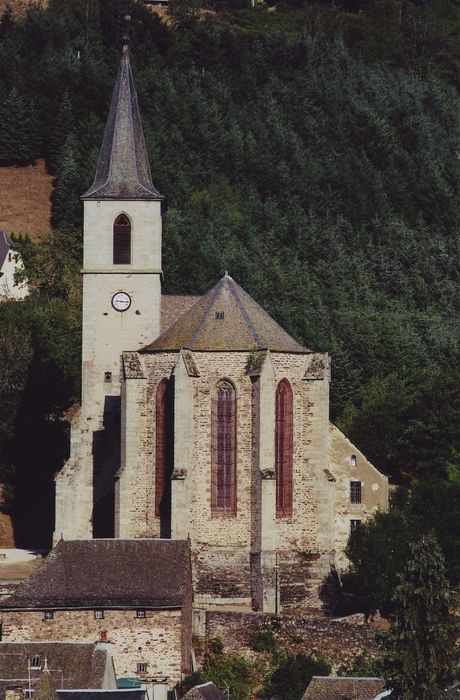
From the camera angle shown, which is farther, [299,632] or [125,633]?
[299,632]

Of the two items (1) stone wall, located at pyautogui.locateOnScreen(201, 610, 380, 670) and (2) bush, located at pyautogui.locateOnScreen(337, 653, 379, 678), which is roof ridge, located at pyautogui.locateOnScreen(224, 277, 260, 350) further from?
(2) bush, located at pyautogui.locateOnScreen(337, 653, 379, 678)

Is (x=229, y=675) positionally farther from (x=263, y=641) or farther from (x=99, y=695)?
(x=99, y=695)

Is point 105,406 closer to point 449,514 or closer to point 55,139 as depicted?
point 449,514

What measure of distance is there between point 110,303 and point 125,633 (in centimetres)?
1920

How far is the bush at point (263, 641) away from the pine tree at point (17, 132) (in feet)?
229

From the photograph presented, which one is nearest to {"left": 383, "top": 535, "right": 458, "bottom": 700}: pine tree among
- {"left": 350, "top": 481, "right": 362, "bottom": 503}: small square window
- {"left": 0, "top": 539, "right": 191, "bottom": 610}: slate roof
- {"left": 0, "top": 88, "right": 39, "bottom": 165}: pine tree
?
{"left": 0, "top": 539, "right": 191, "bottom": 610}: slate roof

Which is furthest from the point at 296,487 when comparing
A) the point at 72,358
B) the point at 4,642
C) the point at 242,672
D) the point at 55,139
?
the point at 55,139

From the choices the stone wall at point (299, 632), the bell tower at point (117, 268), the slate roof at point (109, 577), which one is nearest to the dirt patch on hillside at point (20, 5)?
the bell tower at point (117, 268)

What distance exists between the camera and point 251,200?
118000mm

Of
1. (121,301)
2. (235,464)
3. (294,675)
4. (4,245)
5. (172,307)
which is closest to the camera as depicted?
(294,675)

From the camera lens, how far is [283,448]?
67.9 metres

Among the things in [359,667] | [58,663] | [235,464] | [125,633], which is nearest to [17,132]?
[235,464]

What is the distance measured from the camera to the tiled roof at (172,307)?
242 feet

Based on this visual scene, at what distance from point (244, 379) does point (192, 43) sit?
278 ft
